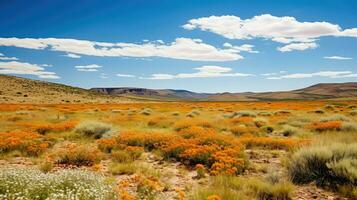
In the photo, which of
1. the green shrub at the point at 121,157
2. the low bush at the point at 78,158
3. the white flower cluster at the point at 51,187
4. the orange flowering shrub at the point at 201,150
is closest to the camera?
the white flower cluster at the point at 51,187

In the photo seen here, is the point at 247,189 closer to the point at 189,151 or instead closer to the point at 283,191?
the point at 283,191

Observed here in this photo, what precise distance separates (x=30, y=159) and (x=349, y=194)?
9.72m

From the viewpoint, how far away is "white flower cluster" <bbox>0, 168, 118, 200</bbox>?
5.13 metres

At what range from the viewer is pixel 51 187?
17.3 feet

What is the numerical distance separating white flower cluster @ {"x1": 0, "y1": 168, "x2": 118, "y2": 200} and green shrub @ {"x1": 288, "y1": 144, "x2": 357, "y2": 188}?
4840 millimetres

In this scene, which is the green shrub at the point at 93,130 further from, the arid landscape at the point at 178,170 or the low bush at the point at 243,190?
the low bush at the point at 243,190

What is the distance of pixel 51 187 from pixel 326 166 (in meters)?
6.77

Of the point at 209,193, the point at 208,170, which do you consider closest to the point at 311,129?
the point at 208,170

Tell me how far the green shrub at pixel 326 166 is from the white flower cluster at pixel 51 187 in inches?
191

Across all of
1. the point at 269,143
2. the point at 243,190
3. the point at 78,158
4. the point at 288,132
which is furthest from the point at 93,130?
the point at 243,190

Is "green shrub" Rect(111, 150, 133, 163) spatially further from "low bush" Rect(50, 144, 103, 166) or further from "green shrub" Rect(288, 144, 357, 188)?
"green shrub" Rect(288, 144, 357, 188)

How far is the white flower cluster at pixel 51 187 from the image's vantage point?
5.13 metres

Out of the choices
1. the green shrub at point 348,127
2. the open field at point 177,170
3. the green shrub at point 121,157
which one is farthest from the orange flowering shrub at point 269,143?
the green shrub at point 121,157

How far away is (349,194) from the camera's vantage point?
639 centimetres
